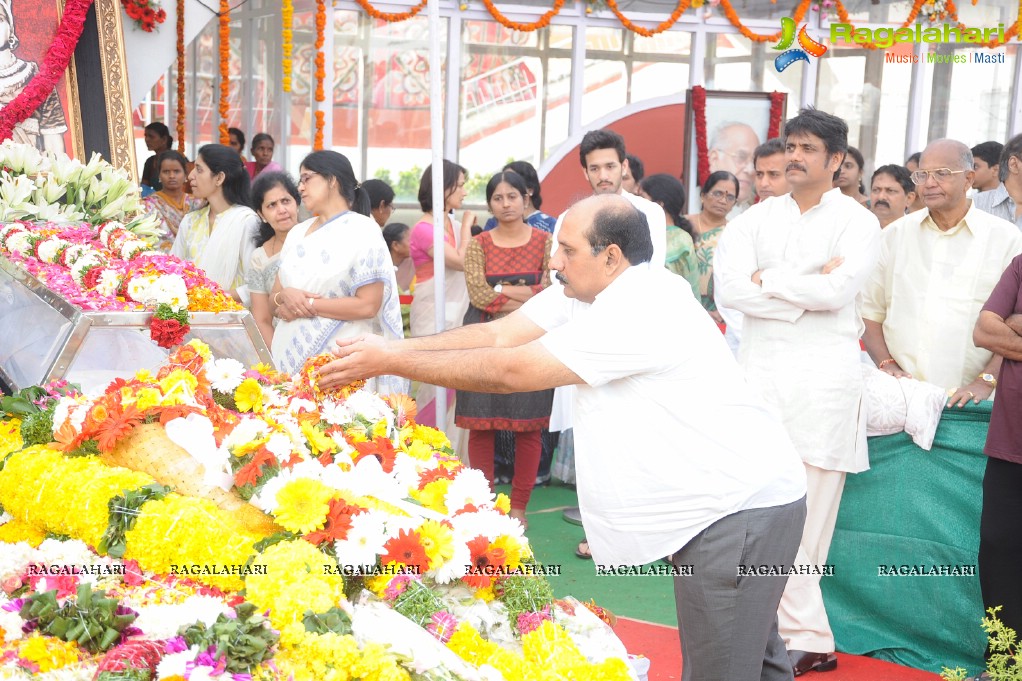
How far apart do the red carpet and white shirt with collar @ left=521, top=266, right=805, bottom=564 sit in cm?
141

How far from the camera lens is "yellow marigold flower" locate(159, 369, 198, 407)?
279cm

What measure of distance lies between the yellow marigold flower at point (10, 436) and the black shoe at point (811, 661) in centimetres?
280

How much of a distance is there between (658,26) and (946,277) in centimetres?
755

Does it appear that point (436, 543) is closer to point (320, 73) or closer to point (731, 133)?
point (731, 133)

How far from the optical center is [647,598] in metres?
4.70

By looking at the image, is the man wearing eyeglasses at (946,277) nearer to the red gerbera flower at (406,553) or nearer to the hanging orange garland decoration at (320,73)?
the red gerbera flower at (406,553)

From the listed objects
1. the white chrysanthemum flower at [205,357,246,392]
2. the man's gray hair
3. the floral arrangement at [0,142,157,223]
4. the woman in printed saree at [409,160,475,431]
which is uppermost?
the man's gray hair

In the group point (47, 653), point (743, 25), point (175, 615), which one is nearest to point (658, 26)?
point (743, 25)

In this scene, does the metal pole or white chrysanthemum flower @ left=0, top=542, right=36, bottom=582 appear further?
the metal pole

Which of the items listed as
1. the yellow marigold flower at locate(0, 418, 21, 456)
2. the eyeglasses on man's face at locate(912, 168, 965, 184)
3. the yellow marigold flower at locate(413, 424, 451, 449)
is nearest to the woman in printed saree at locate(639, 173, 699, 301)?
the eyeglasses on man's face at locate(912, 168, 965, 184)

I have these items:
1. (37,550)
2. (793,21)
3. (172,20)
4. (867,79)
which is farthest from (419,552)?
(867,79)

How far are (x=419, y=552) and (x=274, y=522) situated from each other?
1.33ft

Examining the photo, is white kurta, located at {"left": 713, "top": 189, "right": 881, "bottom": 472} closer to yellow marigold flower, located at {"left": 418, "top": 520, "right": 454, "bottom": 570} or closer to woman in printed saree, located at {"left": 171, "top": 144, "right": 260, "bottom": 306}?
yellow marigold flower, located at {"left": 418, "top": 520, "right": 454, "bottom": 570}

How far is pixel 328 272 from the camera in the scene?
4641 millimetres
